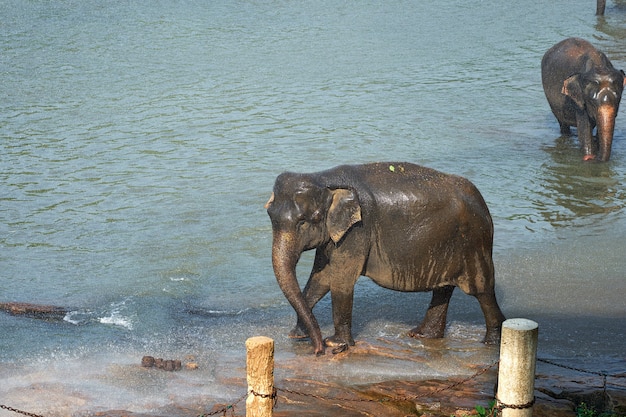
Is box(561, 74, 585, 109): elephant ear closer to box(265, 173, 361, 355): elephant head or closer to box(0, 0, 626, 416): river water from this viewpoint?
box(0, 0, 626, 416): river water

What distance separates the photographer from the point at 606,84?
12.1m

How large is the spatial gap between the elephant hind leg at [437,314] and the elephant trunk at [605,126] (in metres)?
5.39

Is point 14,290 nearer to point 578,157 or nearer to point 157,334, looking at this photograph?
point 157,334

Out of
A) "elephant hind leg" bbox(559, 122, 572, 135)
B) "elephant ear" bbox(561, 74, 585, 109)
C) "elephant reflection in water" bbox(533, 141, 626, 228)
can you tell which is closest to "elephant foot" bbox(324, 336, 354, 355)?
"elephant reflection in water" bbox(533, 141, 626, 228)

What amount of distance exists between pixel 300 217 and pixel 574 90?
6.67m

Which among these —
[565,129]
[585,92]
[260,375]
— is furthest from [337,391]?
[565,129]

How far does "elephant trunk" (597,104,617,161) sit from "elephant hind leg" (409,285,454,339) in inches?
212

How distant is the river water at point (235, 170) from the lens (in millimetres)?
7547

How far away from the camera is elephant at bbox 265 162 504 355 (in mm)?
6879

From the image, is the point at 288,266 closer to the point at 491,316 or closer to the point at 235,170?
the point at 491,316

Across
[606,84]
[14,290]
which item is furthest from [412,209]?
[606,84]

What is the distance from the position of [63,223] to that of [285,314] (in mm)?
3488

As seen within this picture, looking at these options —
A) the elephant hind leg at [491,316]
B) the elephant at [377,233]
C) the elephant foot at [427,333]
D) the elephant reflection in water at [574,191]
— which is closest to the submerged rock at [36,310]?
the elephant at [377,233]

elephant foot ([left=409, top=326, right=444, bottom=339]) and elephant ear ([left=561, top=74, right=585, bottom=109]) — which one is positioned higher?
elephant ear ([left=561, top=74, right=585, bottom=109])
